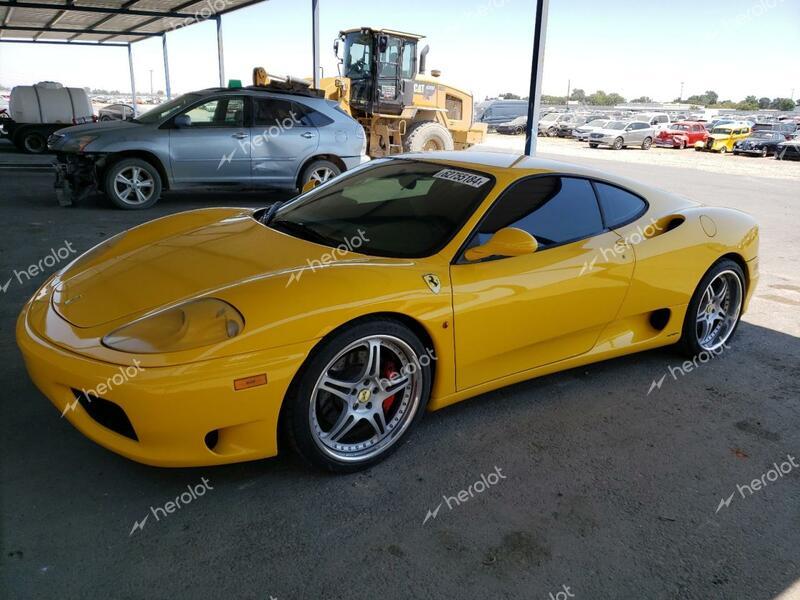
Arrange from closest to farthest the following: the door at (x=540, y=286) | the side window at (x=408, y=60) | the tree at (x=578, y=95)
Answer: the door at (x=540, y=286) < the side window at (x=408, y=60) < the tree at (x=578, y=95)

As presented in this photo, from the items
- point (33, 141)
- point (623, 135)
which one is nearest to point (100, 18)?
point (33, 141)

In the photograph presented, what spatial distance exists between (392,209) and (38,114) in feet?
56.2

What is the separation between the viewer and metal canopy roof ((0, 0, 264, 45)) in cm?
1570

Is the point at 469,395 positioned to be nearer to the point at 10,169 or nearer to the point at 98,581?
the point at 98,581

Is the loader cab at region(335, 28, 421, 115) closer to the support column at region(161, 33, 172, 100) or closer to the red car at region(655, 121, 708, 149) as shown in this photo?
the support column at region(161, 33, 172, 100)

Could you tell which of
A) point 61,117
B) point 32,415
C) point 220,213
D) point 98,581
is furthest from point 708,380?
point 61,117

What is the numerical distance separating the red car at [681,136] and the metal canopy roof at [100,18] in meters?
23.7

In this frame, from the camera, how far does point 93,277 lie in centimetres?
285

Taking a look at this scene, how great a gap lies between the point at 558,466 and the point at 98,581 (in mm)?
1843

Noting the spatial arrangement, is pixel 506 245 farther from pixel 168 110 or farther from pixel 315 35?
pixel 315 35

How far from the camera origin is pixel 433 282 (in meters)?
2.68

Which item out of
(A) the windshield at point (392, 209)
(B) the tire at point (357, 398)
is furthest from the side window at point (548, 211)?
(B) the tire at point (357, 398)

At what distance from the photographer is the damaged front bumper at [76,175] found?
8.02 m

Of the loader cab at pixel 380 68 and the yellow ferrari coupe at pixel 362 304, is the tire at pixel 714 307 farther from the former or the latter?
the loader cab at pixel 380 68
